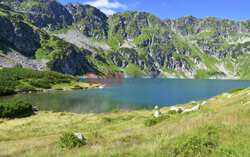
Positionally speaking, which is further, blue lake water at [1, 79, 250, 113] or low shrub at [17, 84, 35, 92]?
low shrub at [17, 84, 35, 92]

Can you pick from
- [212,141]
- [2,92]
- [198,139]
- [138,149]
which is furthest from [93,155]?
[2,92]

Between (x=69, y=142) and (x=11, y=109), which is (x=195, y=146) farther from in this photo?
(x=11, y=109)

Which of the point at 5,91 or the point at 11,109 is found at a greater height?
the point at 5,91

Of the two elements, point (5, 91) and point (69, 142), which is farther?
point (5, 91)

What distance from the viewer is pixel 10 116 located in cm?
3841

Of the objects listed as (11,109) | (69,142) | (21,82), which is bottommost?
(11,109)

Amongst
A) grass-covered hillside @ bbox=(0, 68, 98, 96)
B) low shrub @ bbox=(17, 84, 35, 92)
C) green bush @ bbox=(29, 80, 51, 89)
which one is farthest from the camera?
green bush @ bbox=(29, 80, 51, 89)

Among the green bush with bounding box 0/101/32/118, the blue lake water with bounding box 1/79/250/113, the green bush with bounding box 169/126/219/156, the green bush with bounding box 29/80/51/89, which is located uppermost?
the green bush with bounding box 169/126/219/156

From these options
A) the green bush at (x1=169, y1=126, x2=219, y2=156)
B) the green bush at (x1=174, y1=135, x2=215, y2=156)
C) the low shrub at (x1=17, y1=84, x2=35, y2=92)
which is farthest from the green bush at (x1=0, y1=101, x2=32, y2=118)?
the low shrub at (x1=17, y1=84, x2=35, y2=92)

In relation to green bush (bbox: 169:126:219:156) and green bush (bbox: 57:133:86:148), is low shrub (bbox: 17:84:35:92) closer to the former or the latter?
green bush (bbox: 57:133:86:148)

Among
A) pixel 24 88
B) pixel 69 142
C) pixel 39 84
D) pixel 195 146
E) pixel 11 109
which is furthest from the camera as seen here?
pixel 39 84

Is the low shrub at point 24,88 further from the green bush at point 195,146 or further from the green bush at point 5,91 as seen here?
the green bush at point 195,146

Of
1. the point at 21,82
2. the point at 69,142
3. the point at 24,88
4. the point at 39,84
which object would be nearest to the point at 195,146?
the point at 69,142

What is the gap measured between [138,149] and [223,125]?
5.81 metres
